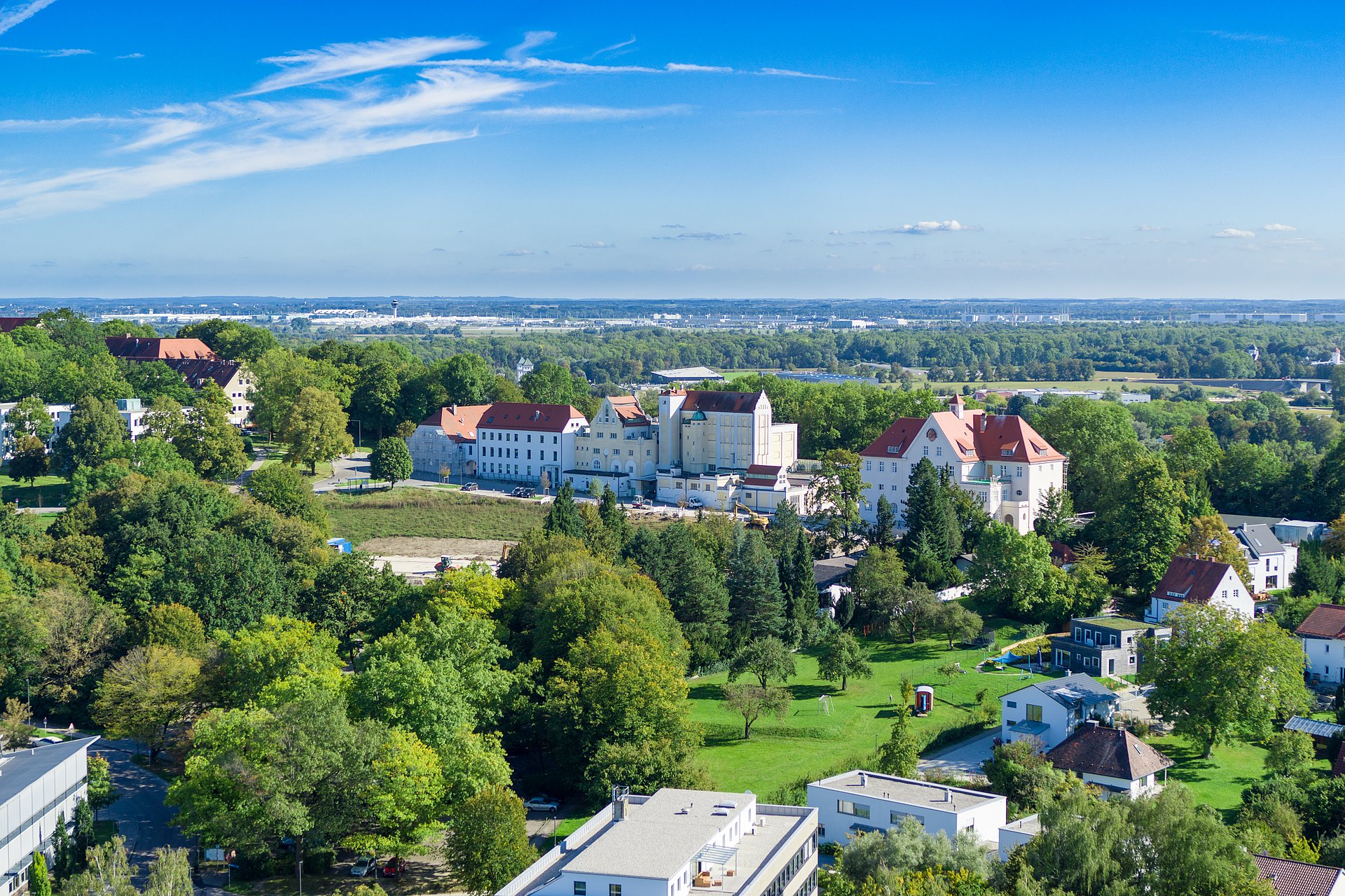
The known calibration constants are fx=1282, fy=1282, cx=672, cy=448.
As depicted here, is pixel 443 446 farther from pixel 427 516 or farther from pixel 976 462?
pixel 976 462

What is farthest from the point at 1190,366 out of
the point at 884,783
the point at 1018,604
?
the point at 884,783

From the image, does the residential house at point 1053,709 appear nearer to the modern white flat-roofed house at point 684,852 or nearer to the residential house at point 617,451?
the modern white flat-roofed house at point 684,852

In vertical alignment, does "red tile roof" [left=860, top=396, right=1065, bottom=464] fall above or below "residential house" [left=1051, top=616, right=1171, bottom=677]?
above

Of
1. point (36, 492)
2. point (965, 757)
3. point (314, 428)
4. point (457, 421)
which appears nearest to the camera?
point (965, 757)

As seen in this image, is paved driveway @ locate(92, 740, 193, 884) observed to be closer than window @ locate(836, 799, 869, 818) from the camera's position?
No

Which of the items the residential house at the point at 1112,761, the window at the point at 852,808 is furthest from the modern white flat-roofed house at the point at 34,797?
the residential house at the point at 1112,761

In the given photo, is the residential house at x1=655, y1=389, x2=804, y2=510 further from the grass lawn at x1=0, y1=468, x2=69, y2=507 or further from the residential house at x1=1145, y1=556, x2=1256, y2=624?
the grass lawn at x1=0, y1=468, x2=69, y2=507

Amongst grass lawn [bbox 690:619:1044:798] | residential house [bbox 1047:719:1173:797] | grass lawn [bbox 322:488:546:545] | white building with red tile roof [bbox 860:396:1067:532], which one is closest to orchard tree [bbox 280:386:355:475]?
grass lawn [bbox 322:488:546:545]

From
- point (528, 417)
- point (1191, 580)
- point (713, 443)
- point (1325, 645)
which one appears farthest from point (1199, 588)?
point (528, 417)
